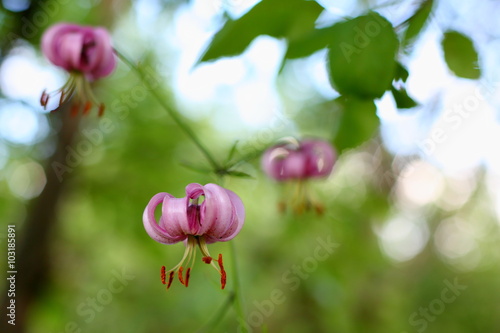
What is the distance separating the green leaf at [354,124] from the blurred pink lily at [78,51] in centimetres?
56

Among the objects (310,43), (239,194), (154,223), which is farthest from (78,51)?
(239,194)

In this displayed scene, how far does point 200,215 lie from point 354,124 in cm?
31

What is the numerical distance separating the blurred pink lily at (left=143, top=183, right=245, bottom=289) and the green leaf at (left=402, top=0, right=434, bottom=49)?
37cm

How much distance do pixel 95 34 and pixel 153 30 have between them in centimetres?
266

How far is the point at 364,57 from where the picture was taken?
0.59 metres

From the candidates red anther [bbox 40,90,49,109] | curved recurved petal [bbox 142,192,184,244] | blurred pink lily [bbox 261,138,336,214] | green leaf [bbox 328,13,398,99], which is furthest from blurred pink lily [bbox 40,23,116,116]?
green leaf [bbox 328,13,398,99]

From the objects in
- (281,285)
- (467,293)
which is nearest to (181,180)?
(281,285)

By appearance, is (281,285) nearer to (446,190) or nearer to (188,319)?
(188,319)

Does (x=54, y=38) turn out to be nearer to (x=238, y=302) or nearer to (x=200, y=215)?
(x=200, y=215)

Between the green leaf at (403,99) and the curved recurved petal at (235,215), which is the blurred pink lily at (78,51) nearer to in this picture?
the curved recurved petal at (235,215)

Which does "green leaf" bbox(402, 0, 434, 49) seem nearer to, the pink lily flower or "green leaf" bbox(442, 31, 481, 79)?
"green leaf" bbox(442, 31, 481, 79)

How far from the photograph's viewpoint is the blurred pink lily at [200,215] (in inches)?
27.8

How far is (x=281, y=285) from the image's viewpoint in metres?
5.27

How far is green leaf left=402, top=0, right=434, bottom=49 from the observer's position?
67cm
